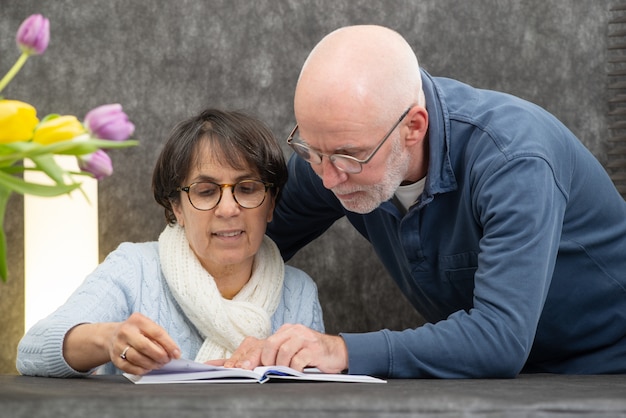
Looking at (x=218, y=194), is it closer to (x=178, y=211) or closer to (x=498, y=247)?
(x=178, y=211)

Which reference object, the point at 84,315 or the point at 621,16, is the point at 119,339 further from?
the point at 621,16

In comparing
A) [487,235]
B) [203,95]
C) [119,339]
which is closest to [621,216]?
[487,235]

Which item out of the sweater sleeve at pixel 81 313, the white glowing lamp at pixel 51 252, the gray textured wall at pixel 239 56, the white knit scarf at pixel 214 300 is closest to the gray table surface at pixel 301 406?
the sweater sleeve at pixel 81 313

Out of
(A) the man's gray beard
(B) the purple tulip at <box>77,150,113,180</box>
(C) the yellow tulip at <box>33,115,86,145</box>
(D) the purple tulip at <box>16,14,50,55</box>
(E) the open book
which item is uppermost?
(D) the purple tulip at <box>16,14,50,55</box>

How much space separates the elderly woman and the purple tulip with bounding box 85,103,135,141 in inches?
36.8

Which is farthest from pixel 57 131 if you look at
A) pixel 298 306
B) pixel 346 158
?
pixel 298 306

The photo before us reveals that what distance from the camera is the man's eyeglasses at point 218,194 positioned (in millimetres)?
1857

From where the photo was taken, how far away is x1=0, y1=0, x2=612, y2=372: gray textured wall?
2.55 metres

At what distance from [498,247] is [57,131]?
34.3 inches

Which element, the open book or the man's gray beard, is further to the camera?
the man's gray beard

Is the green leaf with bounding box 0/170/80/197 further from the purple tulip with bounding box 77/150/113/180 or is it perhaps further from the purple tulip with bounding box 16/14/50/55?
the purple tulip with bounding box 16/14/50/55

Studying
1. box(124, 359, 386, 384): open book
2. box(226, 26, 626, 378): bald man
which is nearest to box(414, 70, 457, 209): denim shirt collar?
box(226, 26, 626, 378): bald man

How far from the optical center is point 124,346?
138cm

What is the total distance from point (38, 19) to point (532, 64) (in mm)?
1909
